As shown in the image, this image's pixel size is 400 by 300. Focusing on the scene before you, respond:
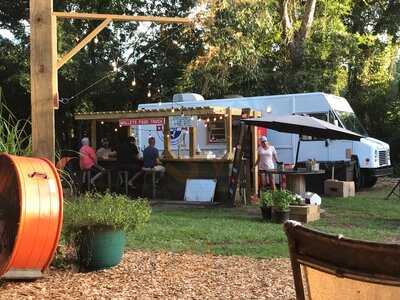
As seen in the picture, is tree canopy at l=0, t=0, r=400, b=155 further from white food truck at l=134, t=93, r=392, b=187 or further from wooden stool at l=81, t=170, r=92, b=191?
wooden stool at l=81, t=170, r=92, b=191

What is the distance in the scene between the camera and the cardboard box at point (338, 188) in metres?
15.4

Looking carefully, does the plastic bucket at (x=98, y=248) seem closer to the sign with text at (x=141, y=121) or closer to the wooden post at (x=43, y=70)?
the wooden post at (x=43, y=70)

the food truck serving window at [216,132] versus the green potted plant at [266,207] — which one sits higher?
the food truck serving window at [216,132]

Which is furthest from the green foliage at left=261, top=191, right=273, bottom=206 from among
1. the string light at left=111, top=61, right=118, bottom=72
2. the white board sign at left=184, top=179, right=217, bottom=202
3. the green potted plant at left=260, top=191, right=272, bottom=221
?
the string light at left=111, top=61, right=118, bottom=72

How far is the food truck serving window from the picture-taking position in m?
17.9

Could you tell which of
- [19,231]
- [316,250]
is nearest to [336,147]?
[19,231]

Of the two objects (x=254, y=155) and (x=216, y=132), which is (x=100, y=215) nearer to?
(x=254, y=155)

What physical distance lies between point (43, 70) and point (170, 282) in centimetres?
270

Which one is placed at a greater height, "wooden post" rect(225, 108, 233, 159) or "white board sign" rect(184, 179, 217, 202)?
"wooden post" rect(225, 108, 233, 159)

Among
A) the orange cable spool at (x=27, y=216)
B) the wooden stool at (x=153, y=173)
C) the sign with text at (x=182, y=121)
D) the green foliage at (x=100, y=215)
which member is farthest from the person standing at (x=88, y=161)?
the orange cable spool at (x=27, y=216)

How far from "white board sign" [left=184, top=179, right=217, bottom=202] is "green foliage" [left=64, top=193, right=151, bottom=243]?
760cm

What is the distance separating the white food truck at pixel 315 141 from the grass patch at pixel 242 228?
3473 millimetres

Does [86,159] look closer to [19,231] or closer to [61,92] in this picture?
[61,92]

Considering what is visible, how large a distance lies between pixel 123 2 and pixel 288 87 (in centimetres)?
766
